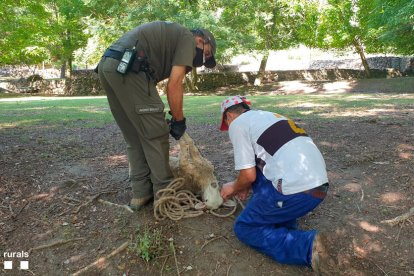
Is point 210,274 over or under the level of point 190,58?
under

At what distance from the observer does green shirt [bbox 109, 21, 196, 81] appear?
3062 millimetres

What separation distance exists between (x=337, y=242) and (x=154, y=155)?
5.82ft

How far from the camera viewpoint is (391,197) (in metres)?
3.64

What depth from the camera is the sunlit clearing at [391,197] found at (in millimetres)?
3587

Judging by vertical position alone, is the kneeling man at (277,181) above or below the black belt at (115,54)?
below

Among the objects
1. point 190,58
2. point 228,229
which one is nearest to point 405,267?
point 228,229

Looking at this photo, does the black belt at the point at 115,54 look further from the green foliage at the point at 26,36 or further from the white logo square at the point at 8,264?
the green foliage at the point at 26,36

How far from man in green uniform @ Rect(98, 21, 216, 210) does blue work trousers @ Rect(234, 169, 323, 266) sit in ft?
3.04

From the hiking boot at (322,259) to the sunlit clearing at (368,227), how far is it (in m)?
0.78

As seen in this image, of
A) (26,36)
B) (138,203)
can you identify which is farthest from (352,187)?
(26,36)

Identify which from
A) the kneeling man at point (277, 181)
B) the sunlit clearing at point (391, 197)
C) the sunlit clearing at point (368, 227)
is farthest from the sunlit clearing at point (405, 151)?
the kneeling man at point (277, 181)

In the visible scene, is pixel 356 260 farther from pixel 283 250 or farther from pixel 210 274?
pixel 210 274

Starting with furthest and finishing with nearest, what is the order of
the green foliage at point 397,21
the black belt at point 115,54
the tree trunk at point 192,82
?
the tree trunk at point 192,82
the green foliage at point 397,21
the black belt at point 115,54

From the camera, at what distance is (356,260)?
9.31ft
